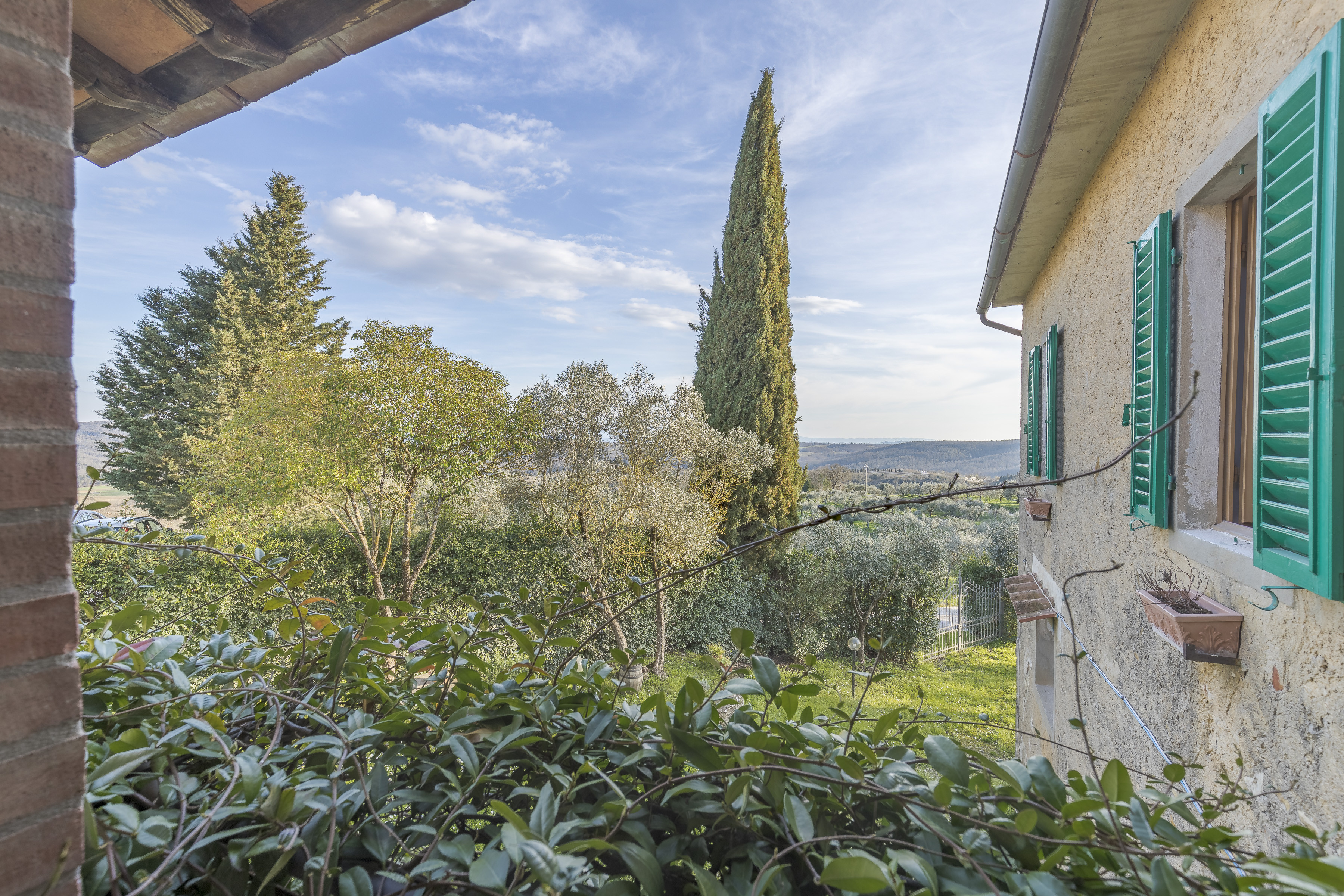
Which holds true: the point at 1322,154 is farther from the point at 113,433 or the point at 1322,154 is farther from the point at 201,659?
the point at 113,433

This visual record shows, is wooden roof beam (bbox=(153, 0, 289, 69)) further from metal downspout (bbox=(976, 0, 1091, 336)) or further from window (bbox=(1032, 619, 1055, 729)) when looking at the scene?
window (bbox=(1032, 619, 1055, 729))

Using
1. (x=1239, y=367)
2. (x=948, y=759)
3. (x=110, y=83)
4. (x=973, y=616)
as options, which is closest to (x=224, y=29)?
(x=110, y=83)

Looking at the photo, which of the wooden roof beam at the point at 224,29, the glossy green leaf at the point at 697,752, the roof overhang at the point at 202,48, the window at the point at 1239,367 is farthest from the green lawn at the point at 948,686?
the wooden roof beam at the point at 224,29

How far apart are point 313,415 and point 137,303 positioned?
13.2m

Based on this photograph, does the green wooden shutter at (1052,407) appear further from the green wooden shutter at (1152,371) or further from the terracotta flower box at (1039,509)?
the green wooden shutter at (1152,371)

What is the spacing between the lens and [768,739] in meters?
0.82

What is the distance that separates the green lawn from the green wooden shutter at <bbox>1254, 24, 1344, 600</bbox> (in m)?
5.84

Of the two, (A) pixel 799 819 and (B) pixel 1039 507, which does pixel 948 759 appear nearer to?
(A) pixel 799 819

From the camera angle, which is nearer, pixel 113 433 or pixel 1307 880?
pixel 1307 880

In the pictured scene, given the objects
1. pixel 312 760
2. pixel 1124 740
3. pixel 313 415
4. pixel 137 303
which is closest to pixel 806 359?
pixel 313 415

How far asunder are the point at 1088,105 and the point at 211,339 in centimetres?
1885

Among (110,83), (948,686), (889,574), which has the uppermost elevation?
(110,83)

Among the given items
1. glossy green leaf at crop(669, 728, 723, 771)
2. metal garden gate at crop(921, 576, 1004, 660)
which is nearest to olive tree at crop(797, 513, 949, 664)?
metal garden gate at crop(921, 576, 1004, 660)

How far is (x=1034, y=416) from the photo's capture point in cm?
445
